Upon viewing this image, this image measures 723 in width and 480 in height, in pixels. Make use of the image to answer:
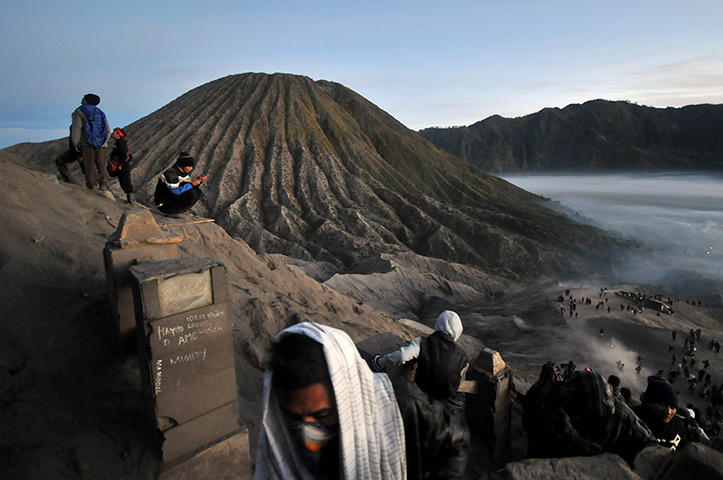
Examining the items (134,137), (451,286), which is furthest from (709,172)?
(134,137)

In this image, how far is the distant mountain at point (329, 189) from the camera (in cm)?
3438

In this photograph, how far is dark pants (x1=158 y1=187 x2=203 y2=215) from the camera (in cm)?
754

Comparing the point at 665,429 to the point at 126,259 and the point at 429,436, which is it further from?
the point at 126,259

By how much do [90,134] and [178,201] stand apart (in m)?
1.89

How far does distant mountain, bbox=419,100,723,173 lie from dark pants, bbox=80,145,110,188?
126 meters

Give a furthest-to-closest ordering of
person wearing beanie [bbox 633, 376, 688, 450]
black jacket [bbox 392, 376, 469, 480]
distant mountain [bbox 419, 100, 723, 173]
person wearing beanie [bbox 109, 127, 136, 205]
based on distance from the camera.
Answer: distant mountain [bbox 419, 100, 723, 173]
person wearing beanie [bbox 109, 127, 136, 205]
person wearing beanie [bbox 633, 376, 688, 450]
black jacket [bbox 392, 376, 469, 480]

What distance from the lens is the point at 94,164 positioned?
309 inches

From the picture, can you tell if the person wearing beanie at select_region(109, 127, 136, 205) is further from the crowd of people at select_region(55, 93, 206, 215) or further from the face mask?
the face mask

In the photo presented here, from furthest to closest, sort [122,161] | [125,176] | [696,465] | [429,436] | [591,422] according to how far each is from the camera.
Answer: [125,176]
[122,161]
[591,422]
[696,465]
[429,436]

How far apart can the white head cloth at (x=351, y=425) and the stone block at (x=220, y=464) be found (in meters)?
2.32

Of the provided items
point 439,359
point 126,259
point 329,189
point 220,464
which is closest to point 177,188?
point 126,259

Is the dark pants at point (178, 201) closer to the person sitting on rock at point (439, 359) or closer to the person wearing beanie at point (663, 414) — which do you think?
the person sitting on rock at point (439, 359)

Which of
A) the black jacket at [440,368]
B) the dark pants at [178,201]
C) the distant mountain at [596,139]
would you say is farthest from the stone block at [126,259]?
the distant mountain at [596,139]

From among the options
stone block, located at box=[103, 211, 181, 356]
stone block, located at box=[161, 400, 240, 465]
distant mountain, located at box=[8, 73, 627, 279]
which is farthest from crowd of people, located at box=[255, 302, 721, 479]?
distant mountain, located at box=[8, 73, 627, 279]
